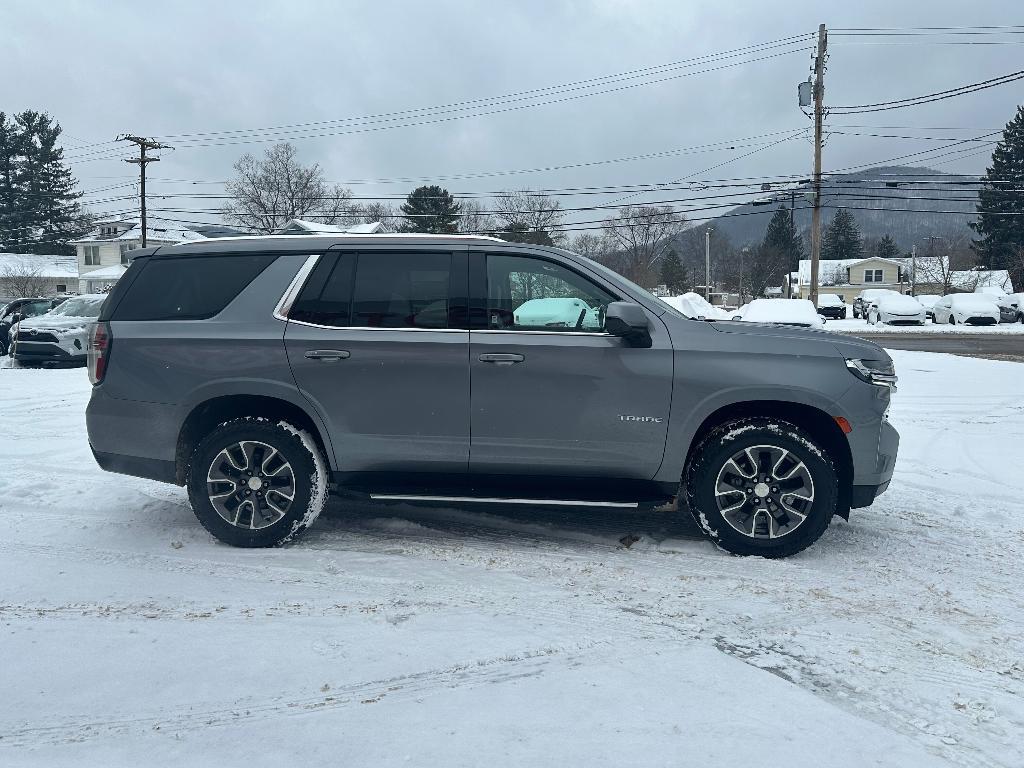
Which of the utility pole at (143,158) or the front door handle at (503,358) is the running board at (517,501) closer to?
the front door handle at (503,358)

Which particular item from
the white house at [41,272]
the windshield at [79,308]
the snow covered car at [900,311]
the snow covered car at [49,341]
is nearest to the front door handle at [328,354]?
the snow covered car at [49,341]

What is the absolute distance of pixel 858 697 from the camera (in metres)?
2.98

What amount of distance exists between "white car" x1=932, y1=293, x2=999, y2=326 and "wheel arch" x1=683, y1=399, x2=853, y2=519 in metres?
36.6

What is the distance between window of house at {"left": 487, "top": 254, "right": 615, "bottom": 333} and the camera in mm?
4598

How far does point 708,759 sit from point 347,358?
2.93 metres

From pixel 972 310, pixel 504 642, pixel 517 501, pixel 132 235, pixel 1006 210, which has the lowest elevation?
pixel 504 642

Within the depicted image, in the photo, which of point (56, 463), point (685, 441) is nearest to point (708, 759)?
point (685, 441)

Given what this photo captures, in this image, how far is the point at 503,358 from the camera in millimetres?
4492

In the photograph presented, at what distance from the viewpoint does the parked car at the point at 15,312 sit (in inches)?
788

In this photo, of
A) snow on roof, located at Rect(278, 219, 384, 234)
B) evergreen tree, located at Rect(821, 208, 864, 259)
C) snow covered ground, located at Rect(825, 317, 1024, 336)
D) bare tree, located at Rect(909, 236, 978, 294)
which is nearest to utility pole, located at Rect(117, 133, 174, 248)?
snow on roof, located at Rect(278, 219, 384, 234)

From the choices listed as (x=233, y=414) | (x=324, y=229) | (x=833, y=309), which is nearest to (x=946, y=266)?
(x=833, y=309)

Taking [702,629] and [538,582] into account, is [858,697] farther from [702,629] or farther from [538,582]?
[538,582]

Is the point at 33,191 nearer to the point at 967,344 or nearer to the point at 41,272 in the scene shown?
the point at 41,272

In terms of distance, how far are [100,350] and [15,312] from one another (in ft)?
63.3
